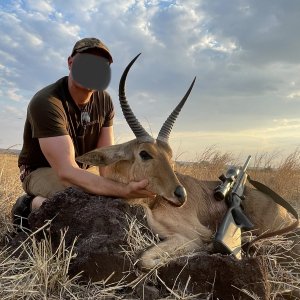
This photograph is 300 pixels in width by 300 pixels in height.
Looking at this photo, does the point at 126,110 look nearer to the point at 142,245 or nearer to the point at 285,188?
the point at 142,245

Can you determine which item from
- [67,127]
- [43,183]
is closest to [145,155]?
[67,127]

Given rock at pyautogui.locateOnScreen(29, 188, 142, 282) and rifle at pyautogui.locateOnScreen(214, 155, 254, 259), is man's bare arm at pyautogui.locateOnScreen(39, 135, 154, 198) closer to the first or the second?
rock at pyautogui.locateOnScreen(29, 188, 142, 282)

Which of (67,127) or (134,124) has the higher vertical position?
(134,124)

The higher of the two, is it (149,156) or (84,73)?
(84,73)

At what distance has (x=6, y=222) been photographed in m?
5.56

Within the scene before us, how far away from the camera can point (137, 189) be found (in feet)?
15.1

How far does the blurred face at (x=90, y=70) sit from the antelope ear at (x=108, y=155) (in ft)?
4.04

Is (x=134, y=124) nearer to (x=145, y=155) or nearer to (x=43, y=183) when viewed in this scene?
(x=145, y=155)

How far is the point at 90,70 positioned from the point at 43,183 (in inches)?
66.1

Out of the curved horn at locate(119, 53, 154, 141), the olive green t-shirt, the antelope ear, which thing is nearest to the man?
the olive green t-shirt

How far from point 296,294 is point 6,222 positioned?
11.8 feet

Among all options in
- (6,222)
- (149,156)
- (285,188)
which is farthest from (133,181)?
(285,188)

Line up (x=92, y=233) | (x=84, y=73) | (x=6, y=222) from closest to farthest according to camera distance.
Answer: (x=92, y=233), (x=6, y=222), (x=84, y=73)

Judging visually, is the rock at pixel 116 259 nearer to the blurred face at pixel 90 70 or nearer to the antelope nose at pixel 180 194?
the antelope nose at pixel 180 194
